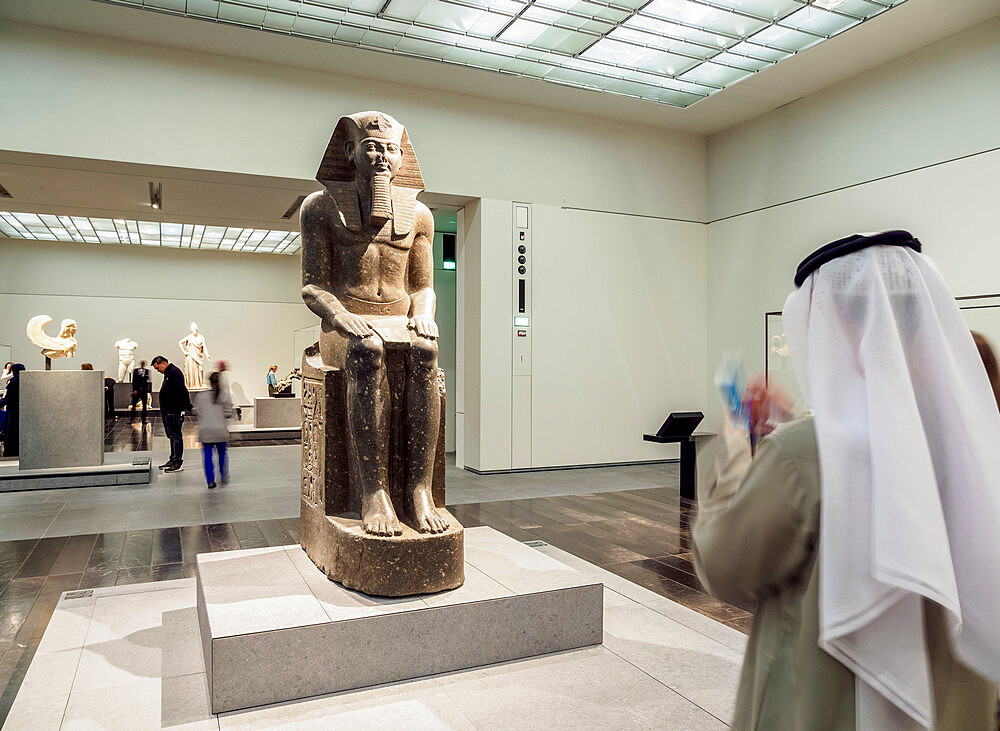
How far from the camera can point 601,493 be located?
8.10 m

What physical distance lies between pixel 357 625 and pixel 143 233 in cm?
1723

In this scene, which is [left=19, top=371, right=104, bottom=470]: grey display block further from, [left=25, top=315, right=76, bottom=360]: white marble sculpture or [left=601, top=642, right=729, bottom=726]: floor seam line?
[left=601, top=642, right=729, bottom=726]: floor seam line

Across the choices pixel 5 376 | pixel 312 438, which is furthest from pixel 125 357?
pixel 312 438

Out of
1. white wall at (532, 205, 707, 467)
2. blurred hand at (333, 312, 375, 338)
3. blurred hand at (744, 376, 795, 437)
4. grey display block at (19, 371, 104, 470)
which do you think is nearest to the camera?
blurred hand at (744, 376, 795, 437)

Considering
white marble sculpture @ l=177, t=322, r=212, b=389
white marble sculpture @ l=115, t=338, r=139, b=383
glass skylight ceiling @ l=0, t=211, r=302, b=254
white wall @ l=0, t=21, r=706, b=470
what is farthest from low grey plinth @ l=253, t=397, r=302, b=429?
white marble sculpture @ l=115, t=338, r=139, b=383

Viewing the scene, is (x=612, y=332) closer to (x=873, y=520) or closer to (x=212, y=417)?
(x=212, y=417)

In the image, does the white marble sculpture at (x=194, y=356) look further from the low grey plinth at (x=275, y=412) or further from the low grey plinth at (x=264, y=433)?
the low grey plinth at (x=275, y=412)

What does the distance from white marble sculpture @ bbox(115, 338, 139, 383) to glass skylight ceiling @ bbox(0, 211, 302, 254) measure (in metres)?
2.60

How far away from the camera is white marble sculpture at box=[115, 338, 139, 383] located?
19.8m

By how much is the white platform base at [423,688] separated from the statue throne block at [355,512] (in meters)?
0.48

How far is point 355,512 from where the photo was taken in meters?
4.01

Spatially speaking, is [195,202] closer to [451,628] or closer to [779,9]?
[779,9]

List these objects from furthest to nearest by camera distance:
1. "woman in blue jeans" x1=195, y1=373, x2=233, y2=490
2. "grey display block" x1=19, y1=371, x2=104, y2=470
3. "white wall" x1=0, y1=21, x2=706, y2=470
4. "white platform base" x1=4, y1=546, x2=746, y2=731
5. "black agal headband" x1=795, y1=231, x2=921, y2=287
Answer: "grey display block" x1=19, y1=371, x2=104, y2=470, "woman in blue jeans" x1=195, y1=373, x2=233, y2=490, "white wall" x1=0, y1=21, x2=706, y2=470, "white platform base" x1=4, y1=546, x2=746, y2=731, "black agal headband" x1=795, y1=231, x2=921, y2=287

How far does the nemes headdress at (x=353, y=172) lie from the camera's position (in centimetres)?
415
